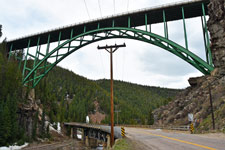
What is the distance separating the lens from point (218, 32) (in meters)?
28.1

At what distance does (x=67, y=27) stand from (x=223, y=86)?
95.5ft

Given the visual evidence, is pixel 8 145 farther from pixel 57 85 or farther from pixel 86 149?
pixel 57 85

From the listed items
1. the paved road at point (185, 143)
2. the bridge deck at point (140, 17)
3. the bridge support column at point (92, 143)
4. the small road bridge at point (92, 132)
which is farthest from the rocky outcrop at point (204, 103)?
the bridge support column at point (92, 143)

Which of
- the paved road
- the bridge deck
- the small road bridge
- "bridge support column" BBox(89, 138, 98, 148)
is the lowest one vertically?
"bridge support column" BBox(89, 138, 98, 148)

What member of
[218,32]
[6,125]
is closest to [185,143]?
[218,32]

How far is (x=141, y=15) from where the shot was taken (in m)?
31.0

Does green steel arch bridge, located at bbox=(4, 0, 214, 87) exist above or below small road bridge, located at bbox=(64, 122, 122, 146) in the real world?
above

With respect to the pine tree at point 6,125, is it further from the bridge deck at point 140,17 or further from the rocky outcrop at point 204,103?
the rocky outcrop at point 204,103

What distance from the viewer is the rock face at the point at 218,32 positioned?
87.8 ft

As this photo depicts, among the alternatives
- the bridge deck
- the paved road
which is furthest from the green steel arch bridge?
the paved road

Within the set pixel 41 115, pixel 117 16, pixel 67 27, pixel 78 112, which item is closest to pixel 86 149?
pixel 41 115

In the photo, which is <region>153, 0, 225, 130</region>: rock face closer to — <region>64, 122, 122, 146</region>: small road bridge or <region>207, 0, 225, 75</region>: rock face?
<region>207, 0, 225, 75</region>: rock face

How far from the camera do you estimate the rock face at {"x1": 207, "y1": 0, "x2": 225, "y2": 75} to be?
1054 inches

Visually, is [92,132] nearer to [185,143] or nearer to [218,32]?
[218,32]
